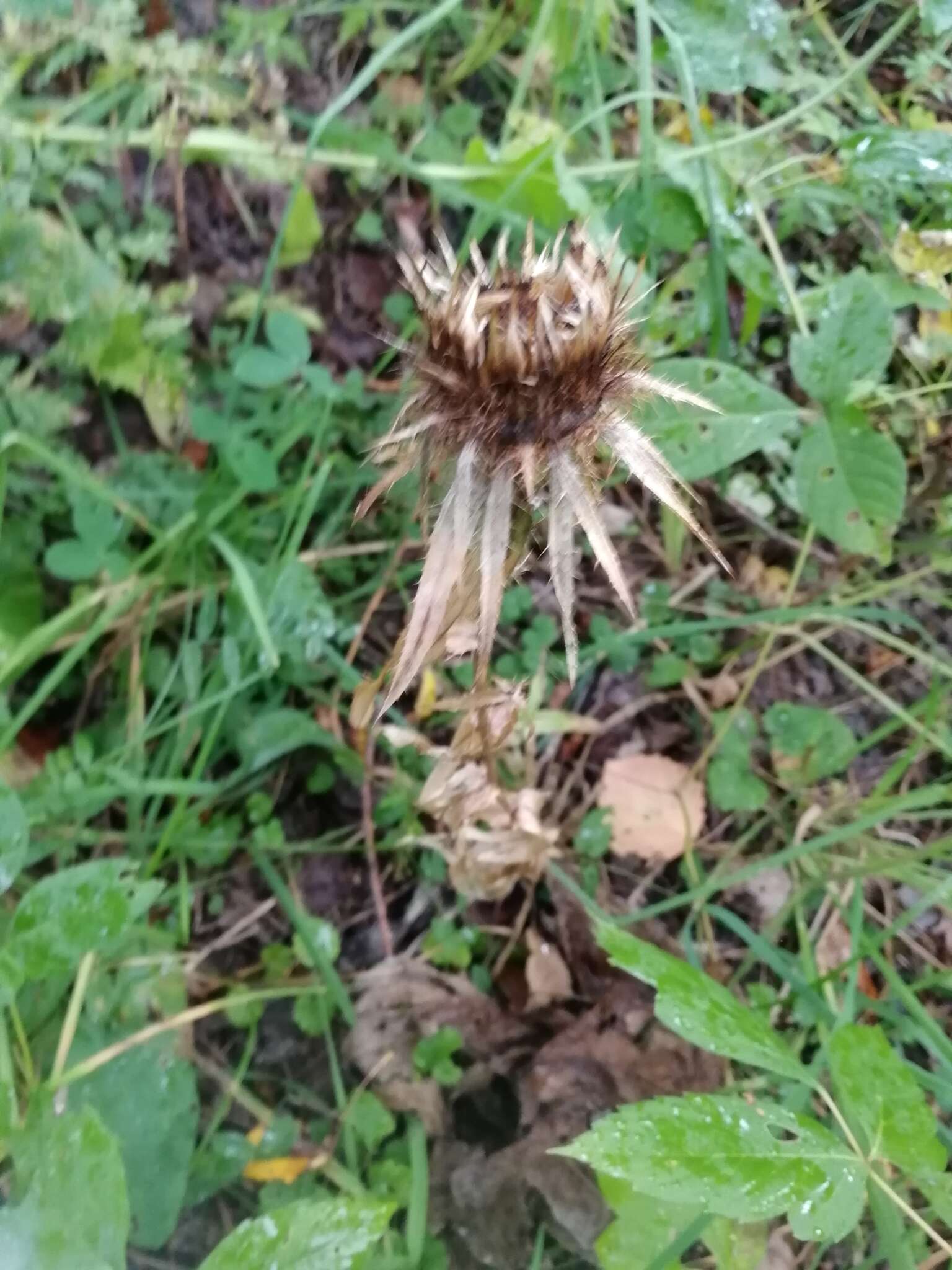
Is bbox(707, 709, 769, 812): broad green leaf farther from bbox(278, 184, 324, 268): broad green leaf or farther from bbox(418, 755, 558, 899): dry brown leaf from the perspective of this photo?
bbox(278, 184, 324, 268): broad green leaf

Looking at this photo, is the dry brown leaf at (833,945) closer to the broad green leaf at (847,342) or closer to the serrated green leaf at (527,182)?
the broad green leaf at (847,342)

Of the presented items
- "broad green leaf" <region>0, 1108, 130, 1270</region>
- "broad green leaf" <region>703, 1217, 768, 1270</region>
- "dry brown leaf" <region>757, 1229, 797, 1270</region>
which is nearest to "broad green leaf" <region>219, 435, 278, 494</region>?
"broad green leaf" <region>0, 1108, 130, 1270</region>

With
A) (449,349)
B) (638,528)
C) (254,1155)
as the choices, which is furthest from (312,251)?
(254,1155)

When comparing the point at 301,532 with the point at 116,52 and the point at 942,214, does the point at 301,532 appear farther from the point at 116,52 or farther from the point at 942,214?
the point at 942,214

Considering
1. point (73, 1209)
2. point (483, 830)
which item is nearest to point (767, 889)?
point (483, 830)

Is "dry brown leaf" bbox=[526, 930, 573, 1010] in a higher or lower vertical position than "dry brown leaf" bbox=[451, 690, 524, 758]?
lower

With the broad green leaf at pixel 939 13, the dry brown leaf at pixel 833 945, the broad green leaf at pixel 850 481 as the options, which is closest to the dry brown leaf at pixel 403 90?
the broad green leaf at pixel 939 13

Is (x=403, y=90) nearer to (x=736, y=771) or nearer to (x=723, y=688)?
(x=723, y=688)
